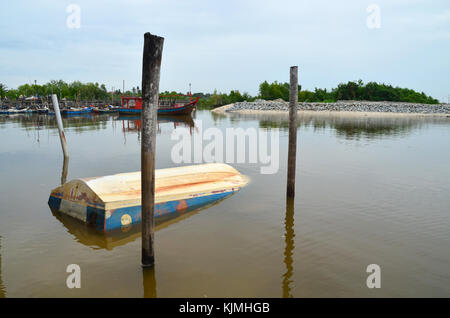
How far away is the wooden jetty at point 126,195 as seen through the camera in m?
6.41

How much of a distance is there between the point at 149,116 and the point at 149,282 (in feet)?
8.32

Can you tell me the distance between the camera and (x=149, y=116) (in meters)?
4.62

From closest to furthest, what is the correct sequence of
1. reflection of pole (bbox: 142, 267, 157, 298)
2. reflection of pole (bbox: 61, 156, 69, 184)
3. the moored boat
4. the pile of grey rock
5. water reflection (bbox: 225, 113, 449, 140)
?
reflection of pole (bbox: 142, 267, 157, 298) → reflection of pole (bbox: 61, 156, 69, 184) → water reflection (bbox: 225, 113, 449, 140) → the moored boat → the pile of grey rock

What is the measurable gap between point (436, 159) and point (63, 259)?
608 inches

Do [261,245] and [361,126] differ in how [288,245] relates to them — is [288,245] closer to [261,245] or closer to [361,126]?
[261,245]

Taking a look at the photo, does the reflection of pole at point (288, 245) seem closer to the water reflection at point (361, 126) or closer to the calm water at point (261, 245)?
the calm water at point (261, 245)

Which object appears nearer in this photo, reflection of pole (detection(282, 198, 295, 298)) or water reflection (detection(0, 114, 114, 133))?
reflection of pole (detection(282, 198, 295, 298))

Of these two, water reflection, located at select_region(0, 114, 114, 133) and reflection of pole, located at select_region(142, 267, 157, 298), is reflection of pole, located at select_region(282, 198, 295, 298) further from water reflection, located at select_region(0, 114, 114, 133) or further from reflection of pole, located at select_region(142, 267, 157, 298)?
water reflection, located at select_region(0, 114, 114, 133)

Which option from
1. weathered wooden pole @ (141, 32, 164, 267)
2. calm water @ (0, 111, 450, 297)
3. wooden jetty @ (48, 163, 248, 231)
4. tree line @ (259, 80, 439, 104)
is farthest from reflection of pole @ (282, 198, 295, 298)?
tree line @ (259, 80, 439, 104)

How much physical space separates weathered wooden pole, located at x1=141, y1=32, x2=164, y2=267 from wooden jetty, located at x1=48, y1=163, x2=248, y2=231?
1753 mm

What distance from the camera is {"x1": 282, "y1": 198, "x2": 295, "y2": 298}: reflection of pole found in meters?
4.82

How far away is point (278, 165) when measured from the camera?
13117 millimetres

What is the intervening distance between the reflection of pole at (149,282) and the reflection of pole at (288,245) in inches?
76.5

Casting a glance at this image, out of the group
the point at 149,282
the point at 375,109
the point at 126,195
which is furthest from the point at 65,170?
the point at 375,109
